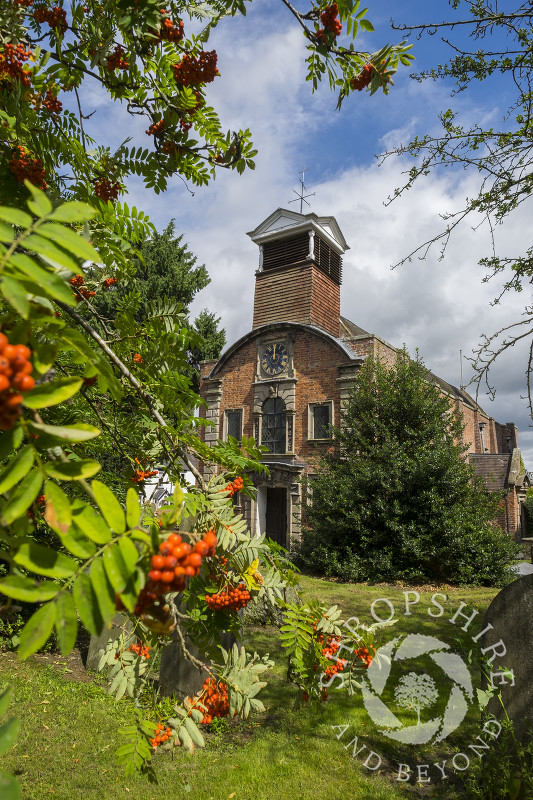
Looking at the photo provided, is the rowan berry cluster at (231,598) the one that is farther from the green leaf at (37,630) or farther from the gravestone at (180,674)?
the gravestone at (180,674)

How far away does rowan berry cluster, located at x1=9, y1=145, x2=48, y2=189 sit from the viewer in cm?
220

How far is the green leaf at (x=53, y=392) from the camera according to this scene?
34.2 inches

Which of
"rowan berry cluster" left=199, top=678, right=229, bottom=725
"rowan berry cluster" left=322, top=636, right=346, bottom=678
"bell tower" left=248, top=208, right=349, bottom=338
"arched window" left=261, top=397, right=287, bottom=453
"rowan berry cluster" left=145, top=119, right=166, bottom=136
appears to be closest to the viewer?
"rowan berry cluster" left=199, top=678, right=229, bottom=725

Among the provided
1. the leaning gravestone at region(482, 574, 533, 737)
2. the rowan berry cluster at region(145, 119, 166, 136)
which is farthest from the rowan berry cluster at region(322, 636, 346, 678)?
the rowan berry cluster at region(145, 119, 166, 136)

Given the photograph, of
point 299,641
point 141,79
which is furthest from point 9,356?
point 141,79

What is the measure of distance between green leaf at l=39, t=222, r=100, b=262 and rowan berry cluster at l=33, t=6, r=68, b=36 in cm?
248

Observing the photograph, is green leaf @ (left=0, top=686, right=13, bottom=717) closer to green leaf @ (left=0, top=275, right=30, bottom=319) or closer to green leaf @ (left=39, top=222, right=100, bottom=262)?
green leaf @ (left=0, top=275, right=30, bottom=319)

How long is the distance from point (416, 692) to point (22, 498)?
20.7 feet

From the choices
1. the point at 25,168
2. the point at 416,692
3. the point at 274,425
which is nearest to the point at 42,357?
Answer: the point at 25,168

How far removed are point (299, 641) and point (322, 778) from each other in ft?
9.94

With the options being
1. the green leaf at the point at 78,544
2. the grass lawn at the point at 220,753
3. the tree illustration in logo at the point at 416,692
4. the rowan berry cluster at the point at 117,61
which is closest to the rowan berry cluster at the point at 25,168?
the rowan berry cluster at the point at 117,61

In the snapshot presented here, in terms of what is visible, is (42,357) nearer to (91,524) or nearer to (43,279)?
(43,279)

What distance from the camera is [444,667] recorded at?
6652 millimetres

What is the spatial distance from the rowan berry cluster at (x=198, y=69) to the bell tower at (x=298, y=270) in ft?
49.9
